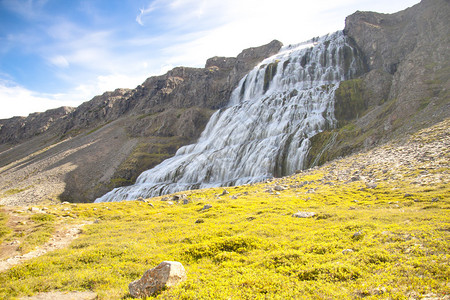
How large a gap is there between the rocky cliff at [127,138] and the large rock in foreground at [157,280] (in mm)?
75327

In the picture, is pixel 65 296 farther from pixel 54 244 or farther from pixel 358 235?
pixel 358 235

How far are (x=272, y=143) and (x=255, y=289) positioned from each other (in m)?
46.5

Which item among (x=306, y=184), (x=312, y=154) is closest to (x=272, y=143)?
(x=312, y=154)

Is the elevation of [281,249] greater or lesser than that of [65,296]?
lesser

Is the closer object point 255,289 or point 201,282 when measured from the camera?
point 255,289

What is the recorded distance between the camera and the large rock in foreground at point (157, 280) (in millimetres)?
7801

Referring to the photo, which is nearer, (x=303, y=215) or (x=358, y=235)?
(x=358, y=235)

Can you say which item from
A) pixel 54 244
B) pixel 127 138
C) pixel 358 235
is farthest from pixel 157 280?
pixel 127 138

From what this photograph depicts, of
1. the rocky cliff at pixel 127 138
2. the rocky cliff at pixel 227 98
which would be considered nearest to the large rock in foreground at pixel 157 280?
the rocky cliff at pixel 227 98

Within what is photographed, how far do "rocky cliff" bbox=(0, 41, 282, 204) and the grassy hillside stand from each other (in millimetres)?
63684

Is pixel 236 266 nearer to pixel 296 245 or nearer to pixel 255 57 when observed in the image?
pixel 296 245

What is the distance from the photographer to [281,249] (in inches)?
414

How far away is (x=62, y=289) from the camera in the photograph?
9.10 metres

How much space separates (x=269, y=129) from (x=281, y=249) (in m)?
52.3
